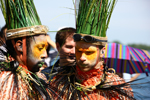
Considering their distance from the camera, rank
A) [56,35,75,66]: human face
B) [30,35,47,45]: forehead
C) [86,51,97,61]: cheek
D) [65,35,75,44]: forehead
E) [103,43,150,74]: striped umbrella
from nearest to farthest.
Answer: [30,35,47,45]: forehead, [86,51,97,61]: cheek, [56,35,75,66]: human face, [65,35,75,44]: forehead, [103,43,150,74]: striped umbrella

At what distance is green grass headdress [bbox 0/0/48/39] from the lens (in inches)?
103

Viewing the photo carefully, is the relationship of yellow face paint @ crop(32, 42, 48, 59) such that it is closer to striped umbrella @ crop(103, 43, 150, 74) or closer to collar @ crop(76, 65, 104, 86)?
collar @ crop(76, 65, 104, 86)

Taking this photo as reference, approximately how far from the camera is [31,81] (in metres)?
2.72

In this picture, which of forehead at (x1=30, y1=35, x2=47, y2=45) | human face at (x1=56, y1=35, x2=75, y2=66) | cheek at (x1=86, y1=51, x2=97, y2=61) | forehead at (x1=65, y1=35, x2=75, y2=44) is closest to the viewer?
forehead at (x1=30, y1=35, x2=47, y2=45)

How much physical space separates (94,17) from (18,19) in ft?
2.96

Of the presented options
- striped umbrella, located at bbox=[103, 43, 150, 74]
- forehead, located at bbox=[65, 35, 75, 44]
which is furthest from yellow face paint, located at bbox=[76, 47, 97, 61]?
striped umbrella, located at bbox=[103, 43, 150, 74]

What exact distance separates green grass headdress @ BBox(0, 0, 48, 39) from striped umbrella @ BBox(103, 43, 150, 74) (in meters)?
2.44

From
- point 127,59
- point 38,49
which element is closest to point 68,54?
point 38,49

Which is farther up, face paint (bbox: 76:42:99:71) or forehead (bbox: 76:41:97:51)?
forehead (bbox: 76:41:97:51)

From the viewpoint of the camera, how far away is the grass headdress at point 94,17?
9.09ft

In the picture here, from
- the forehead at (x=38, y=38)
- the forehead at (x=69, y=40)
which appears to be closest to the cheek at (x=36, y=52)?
the forehead at (x=38, y=38)

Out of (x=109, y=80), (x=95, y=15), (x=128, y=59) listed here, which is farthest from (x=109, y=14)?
(x=128, y=59)

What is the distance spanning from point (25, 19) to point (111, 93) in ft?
4.59

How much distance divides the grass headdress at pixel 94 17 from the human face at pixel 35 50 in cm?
48
